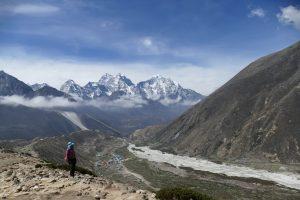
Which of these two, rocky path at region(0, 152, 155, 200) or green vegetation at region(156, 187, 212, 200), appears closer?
green vegetation at region(156, 187, 212, 200)

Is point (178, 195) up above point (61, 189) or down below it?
above

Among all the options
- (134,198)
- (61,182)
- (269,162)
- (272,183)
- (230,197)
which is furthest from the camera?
(269,162)

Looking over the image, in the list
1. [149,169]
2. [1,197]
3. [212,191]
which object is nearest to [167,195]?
[1,197]

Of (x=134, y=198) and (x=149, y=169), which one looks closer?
(x=134, y=198)

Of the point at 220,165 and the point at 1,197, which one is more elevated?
the point at 1,197

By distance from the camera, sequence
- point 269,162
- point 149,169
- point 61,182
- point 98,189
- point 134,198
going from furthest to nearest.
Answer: point 269,162, point 149,169, point 61,182, point 98,189, point 134,198

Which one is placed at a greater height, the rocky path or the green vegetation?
the green vegetation

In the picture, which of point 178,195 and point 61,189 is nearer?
point 178,195

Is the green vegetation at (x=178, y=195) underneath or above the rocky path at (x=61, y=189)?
above

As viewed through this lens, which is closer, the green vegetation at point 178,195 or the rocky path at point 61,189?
the green vegetation at point 178,195

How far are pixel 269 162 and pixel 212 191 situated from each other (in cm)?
8224

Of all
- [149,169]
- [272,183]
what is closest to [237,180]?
[272,183]

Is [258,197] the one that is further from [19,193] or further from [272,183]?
[19,193]

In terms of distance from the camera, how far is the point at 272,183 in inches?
5610
